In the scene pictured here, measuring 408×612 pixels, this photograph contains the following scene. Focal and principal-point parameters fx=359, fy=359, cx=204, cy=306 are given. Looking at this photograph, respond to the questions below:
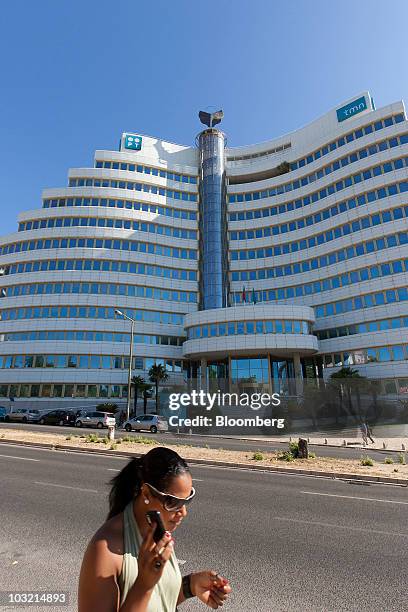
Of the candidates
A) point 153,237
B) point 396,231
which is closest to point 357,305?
point 396,231

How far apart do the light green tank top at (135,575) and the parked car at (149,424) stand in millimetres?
29492

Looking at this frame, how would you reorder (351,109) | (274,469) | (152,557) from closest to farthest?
(152,557) → (274,469) → (351,109)

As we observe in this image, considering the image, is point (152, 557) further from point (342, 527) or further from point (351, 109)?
point (351, 109)

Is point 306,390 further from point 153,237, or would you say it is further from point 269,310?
point 153,237

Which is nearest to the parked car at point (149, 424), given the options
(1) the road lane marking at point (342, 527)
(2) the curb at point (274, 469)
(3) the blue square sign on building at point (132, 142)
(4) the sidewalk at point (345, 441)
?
(4) the sidewalk at point (345, 441)

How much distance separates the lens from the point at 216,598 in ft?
6.67

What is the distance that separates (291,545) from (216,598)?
447 cm

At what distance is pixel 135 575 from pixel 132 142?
65.6 m

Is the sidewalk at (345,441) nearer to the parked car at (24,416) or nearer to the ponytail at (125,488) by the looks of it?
the parked car at (24,416)

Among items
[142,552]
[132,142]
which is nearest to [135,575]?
[142,552]

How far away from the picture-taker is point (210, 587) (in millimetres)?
2084

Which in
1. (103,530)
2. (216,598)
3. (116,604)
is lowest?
(216,598)

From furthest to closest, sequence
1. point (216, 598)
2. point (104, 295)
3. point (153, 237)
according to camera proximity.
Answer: point (153, 237), point (104, 295), point (216, 598)

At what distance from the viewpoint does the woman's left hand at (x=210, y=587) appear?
2016mm
